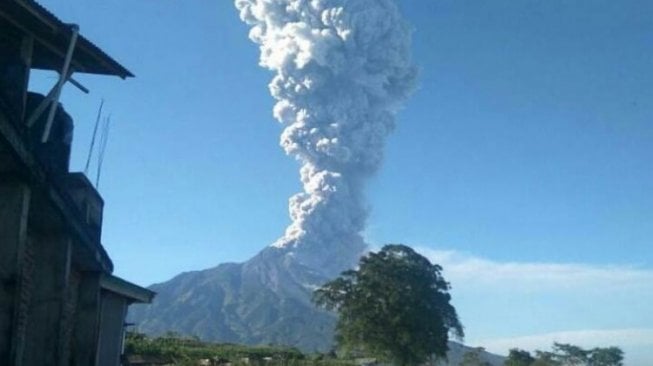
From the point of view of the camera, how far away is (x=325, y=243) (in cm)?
13562

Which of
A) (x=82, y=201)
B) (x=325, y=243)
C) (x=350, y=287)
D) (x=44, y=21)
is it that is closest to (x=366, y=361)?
(x=350, y=287)

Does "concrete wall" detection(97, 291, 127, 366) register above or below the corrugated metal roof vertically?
below

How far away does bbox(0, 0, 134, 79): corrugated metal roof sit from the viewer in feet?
31.6

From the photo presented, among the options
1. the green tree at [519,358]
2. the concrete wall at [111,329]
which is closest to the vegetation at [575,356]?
the green tree at [519,358]

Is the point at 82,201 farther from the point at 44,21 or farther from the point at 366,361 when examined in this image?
the point at 366,361

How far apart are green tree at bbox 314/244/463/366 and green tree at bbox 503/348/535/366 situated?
10.6 meters

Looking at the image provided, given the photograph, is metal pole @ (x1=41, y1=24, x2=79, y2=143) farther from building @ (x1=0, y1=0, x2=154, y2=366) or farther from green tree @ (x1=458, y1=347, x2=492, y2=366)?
green tree @ (x1=458, y1=347, x2=492, y2=366)

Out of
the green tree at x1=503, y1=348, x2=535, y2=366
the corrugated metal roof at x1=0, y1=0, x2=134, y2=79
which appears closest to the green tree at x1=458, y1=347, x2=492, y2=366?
the green tree at x1=503, y1=348, x2=535, y2=366

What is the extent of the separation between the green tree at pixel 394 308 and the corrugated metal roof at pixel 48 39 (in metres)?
29.0

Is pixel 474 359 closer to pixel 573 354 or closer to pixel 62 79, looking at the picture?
pixel 573 354

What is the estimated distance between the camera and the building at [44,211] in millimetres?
8688

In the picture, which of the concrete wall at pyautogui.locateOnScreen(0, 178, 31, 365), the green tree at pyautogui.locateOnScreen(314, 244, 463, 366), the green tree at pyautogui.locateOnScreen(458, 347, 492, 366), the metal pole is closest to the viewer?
the concrete wall at pyautogui.locateOnScreen(0, 178, 31, 365)

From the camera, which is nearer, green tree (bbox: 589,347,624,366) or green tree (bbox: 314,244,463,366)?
green tree (bbox: 314,244,463,366)

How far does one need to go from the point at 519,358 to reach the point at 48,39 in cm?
4581
